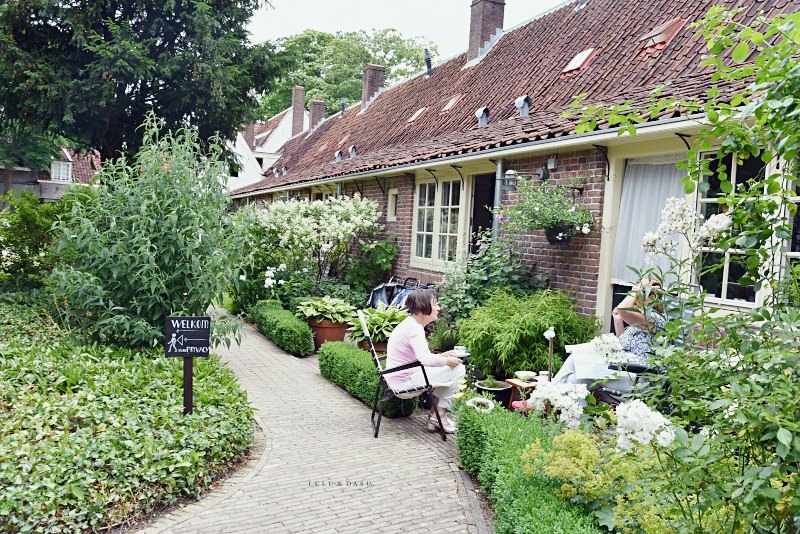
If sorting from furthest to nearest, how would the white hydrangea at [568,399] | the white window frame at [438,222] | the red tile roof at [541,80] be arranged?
the white window frame at [438,222], the red tile roof at [541,80], the white hydrangea at [568,399]

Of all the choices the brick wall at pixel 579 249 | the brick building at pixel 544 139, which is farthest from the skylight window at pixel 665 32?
the brick wall at pixel 579 249

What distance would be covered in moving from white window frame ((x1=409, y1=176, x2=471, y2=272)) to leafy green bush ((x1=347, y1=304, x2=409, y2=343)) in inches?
41.6

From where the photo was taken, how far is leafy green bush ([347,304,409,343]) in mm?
8766

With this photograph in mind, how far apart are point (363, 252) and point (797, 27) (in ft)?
39.1

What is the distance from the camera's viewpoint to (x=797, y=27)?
1.77 meters

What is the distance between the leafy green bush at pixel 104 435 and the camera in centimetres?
385

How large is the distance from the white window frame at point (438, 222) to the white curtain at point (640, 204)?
2.68 meters

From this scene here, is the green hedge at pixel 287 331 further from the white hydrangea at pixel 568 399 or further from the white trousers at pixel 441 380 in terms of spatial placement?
the white hydrangea at pixel 568 399

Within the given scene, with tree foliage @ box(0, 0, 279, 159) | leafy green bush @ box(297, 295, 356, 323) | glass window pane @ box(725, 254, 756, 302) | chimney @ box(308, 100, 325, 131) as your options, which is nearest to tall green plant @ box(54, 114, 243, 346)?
leafy green bush @ box(297, 295, 356, 323)

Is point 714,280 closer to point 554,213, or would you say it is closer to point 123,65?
point 554,213

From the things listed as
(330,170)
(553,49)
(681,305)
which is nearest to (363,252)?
(330,170)

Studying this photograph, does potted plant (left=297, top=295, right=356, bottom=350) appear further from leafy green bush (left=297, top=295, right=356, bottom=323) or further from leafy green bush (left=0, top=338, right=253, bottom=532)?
leafy green bush (left=0, top=338, right=253, bottom=532)

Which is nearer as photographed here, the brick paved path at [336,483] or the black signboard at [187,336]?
the brick paved path at [336,483]

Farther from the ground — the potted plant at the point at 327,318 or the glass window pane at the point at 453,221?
the glass window pane at the point at 453,221
